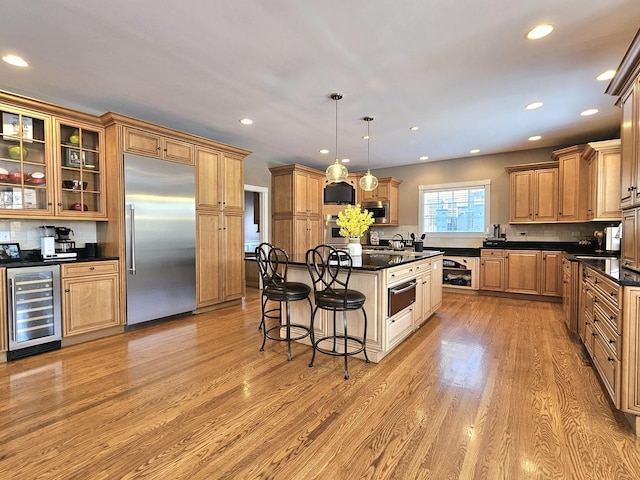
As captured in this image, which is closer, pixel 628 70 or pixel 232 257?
pixel 628 70

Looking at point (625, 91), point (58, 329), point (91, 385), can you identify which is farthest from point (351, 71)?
point (58, 329)

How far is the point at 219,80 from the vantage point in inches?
126

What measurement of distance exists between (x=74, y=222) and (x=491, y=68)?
4730 mm

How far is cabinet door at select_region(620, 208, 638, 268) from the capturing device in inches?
96.8

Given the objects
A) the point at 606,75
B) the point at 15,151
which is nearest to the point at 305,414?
the point at 15,151

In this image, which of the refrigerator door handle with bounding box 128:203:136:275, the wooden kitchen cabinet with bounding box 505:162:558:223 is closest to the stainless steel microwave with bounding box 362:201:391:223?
the wooden kitchen cabinet with bounding box 505:162:558:223

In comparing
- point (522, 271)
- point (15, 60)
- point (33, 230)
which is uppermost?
point (15, 60)

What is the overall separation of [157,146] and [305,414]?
A: 11.6 feet

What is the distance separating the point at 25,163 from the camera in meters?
3.29

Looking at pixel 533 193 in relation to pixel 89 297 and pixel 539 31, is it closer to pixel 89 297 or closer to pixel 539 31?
pixel 539 31

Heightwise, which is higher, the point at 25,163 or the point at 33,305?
the point at 25,163

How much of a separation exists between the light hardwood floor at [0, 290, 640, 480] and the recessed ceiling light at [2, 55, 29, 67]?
264 cm

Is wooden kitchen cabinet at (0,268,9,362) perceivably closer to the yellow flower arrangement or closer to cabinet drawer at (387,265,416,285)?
the yellow flower arrangement

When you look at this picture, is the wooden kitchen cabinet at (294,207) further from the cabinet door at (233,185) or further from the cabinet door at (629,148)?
the cabinet door at (629,148)
